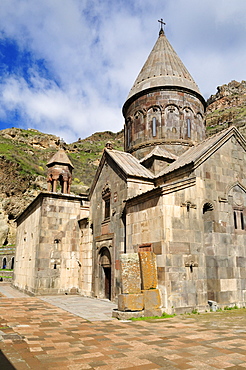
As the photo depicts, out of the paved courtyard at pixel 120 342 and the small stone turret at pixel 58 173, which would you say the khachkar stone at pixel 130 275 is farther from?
the small stone turret at pixel 58 173

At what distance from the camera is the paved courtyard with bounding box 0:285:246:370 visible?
13.3 ft

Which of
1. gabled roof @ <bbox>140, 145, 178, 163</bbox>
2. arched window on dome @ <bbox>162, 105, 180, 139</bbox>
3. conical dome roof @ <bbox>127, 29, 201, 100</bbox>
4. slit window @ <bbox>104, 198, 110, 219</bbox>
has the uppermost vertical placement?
conical dome roof @ <bbox>127, 29, 201, 100</bbox>

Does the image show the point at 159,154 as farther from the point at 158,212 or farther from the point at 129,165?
the point at 158,212

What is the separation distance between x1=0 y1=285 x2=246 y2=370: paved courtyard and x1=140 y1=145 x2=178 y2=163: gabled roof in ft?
24.0

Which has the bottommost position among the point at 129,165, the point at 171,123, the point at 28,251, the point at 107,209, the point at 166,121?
the point at 28,251

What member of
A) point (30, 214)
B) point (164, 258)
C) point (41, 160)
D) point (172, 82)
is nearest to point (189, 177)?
point (164, 258)

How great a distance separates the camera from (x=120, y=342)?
Result: 17.1 feet

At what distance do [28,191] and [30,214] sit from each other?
23635mm

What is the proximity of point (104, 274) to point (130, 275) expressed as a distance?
16.6ft

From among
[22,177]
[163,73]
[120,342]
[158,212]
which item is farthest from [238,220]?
[22,177]

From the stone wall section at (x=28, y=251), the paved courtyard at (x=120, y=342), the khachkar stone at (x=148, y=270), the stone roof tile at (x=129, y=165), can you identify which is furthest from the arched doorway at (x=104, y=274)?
the paved courtyard at (x=120, y=342)

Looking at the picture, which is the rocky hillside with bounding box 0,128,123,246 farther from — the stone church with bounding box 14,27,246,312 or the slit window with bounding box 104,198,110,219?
the slit window with bounding box 104,198,110,219

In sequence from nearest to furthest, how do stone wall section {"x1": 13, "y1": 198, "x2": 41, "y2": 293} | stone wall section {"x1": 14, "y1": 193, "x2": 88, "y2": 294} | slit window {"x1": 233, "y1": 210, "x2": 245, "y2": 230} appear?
1. slit window {"x1": 233, "y1": 210, "x2": 245, "y2": 230}
2. stone wall section {"x1": 14, "y1": 193, "x2": 88, "y2": 294}
3. stone wall section {"x1": 13, "y1": 198, "x2": 41, "y2": 293}

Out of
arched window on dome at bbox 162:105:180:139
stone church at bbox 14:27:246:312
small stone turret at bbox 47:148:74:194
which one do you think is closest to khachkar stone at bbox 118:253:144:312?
stone church at bbox 14:27:246:312
